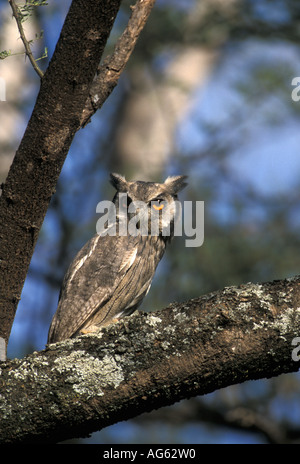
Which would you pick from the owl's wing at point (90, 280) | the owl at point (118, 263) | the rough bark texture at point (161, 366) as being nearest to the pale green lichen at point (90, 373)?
the rough bark texture at point (161, 366)

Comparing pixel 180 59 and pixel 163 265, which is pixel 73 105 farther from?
pixel 180 59

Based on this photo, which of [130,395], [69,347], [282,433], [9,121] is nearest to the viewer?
[130,395]

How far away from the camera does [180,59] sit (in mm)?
8312

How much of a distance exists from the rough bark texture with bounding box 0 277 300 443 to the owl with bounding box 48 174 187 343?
133cm

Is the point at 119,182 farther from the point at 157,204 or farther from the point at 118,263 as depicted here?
the point at 118,263

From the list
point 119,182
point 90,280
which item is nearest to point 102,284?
point 90,280

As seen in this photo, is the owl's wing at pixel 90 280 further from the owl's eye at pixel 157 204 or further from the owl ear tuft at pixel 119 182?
the owl ear tuft at pixel 119 182

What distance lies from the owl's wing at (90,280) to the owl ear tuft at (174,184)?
27.4 inches

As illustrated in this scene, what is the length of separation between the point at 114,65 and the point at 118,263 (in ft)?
4.56

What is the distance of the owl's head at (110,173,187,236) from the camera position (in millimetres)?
4164

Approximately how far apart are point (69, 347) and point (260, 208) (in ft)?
16.0

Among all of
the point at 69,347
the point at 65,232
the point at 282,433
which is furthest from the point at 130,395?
the point at 65,232

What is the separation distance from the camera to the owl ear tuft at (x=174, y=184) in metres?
4.57

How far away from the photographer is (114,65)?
3.08m
